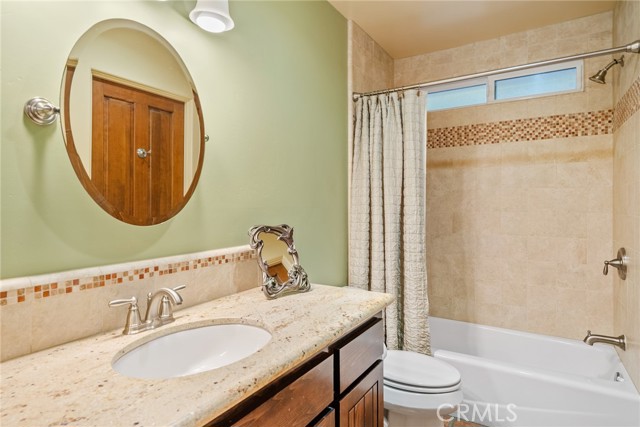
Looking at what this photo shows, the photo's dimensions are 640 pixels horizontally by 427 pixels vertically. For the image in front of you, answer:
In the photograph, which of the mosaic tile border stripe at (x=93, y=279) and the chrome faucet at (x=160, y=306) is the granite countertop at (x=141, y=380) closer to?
the chrome faucet at (x=160, y=306)

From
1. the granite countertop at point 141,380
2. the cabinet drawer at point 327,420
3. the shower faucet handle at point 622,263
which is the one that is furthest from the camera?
the shower faucet handle at point 622,263

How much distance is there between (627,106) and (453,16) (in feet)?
3.75

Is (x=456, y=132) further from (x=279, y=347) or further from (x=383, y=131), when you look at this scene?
(x=279, y=347)

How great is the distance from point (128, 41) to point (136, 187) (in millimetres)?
460

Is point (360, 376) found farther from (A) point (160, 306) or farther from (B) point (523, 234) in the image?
(B) point (523, 234)

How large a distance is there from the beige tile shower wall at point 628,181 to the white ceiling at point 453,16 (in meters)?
0.32

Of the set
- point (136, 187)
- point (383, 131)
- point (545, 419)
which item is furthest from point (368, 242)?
point (136, 187)

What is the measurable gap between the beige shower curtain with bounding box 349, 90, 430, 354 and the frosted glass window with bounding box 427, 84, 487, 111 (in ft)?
2.64

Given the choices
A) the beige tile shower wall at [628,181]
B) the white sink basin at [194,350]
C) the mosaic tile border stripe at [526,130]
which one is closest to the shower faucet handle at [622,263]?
the beige tile shower wall at [628,181]

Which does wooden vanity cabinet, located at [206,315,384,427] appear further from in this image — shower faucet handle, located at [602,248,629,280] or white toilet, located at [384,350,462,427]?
shower faucet handle, located at [602,248,629,280]

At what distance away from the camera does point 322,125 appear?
2.05 meters

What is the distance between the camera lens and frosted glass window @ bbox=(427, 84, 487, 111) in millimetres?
2682

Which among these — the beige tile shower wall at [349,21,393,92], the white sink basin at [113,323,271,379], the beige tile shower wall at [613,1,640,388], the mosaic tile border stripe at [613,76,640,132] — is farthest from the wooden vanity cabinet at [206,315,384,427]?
the beige tile shower wall at [349,21,393,92]

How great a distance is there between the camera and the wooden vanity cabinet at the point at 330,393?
0.77m
